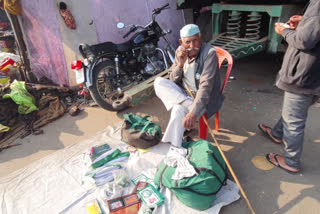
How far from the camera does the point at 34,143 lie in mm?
3234

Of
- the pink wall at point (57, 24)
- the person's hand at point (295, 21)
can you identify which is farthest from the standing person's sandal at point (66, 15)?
the person's hand at point (295, 21)

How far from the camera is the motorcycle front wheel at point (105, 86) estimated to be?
3506mm

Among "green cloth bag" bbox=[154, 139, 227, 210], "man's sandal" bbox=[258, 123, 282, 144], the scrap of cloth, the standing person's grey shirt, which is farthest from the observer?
"man's sandal" bbox=[258, 123, 282, 144]

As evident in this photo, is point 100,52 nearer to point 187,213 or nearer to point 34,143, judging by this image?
point 34,143

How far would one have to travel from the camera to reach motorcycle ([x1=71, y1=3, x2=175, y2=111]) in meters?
3.41

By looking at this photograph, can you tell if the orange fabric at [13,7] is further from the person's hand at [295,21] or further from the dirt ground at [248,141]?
the person's hand at [295,21]

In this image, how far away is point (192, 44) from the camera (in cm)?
230

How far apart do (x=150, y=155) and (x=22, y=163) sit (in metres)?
1.71

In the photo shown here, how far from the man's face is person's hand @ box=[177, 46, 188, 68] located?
0.04 metres

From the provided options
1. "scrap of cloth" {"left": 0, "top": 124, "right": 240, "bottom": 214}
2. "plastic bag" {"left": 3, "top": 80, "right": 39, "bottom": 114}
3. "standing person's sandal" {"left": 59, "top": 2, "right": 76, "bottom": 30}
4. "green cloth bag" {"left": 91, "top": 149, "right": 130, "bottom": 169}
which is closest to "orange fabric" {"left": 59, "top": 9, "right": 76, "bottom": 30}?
"standing person's sandal" {"left": 59, "top": 2, "right": 76, "bottom": 30}

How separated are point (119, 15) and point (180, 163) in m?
3.58

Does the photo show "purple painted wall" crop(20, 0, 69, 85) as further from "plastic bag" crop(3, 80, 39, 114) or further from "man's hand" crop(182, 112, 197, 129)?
"man's hand" crop(182, 112, 197, 129)

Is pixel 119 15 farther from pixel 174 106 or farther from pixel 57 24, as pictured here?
pixel 174 106

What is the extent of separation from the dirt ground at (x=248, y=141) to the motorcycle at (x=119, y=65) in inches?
16.3
